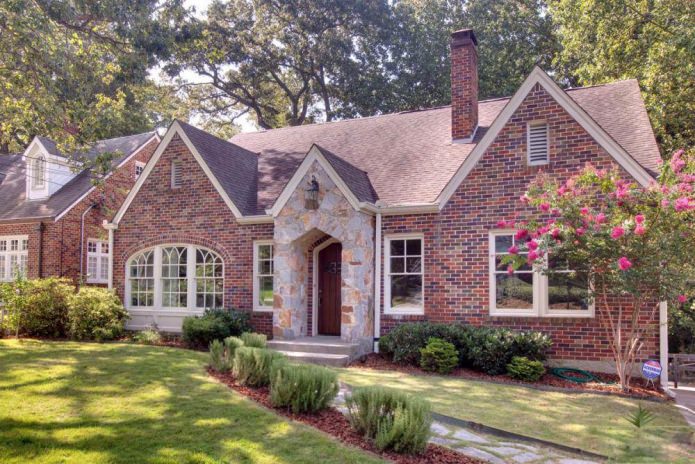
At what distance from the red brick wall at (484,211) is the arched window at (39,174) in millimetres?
16929

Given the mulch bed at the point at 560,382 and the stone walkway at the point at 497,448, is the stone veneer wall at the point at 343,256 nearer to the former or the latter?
the mulch bed at the point at 560,382

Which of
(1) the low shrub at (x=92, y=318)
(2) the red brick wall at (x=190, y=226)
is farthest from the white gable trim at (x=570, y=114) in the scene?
(1) the low shrub at (x=92, y=318)

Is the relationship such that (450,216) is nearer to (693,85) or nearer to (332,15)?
(693,85)

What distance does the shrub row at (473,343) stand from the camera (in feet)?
35.1

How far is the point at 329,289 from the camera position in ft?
46.9

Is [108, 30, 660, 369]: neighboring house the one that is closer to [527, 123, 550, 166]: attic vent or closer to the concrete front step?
[527, 123, 550, 166]: attic vent

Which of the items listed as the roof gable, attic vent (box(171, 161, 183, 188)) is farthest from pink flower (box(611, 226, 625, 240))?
attic vent (box(171, 161, 183, 188))

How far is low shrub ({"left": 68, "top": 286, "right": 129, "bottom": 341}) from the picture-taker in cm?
1434

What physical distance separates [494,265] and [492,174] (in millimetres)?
2043

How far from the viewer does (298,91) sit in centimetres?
3350

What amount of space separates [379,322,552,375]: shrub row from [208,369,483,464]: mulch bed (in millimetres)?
4398

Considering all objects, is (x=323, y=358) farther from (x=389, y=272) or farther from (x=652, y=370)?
(x=652, y=370)

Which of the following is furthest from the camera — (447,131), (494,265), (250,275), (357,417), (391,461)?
(447,131)

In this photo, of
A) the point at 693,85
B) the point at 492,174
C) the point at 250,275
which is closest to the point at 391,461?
the point at 492,174
